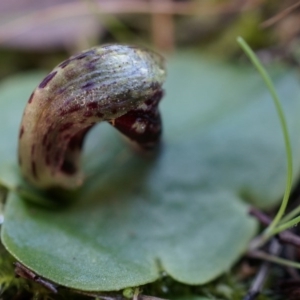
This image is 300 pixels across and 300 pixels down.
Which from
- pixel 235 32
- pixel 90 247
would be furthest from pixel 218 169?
pixel 235 32

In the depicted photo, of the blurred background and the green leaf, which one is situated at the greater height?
the blurred background

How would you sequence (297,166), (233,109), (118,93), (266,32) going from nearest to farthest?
(118,93) → (297,166) → (233,109) → (266,32)

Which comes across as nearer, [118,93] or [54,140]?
[118,93]

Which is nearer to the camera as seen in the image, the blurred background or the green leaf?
the green leaf

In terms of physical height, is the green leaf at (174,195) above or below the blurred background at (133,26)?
below

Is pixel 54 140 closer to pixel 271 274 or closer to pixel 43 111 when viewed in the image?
pixel 43 111

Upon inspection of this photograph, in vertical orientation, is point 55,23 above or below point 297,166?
above
